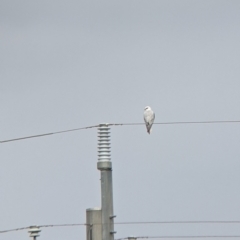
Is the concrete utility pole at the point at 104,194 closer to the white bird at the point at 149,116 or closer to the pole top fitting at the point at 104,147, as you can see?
the pole top fitting at the point at 104,147

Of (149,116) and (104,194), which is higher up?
(149,116)

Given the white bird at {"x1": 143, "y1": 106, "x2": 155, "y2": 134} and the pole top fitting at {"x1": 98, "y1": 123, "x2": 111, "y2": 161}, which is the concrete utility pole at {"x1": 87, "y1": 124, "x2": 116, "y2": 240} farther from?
the white bird at {"x1": 143, "y1": 106, "x2": 155, "y2": 134}

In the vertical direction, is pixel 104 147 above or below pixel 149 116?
below

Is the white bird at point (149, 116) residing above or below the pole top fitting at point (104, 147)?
above

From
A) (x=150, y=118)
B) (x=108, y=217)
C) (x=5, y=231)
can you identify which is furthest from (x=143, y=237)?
(x=150, y=118)

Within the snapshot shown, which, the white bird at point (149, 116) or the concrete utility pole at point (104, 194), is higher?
the white bird at point (149, 116)

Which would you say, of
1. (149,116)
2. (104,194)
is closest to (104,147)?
(104,194)

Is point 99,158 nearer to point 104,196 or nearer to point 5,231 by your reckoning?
point 104,196

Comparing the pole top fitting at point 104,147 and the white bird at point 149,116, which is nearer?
the pole top fitting at point 104,147

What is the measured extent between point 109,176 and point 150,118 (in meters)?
15.7

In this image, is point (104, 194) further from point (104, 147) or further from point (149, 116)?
point (149, 116)

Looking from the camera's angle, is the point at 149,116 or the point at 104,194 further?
the point at 149,116

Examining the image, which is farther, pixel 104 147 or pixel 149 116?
pixel 149 116

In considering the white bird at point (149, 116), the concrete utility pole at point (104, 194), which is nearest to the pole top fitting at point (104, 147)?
the concrete utility pole at point (104, 194)
